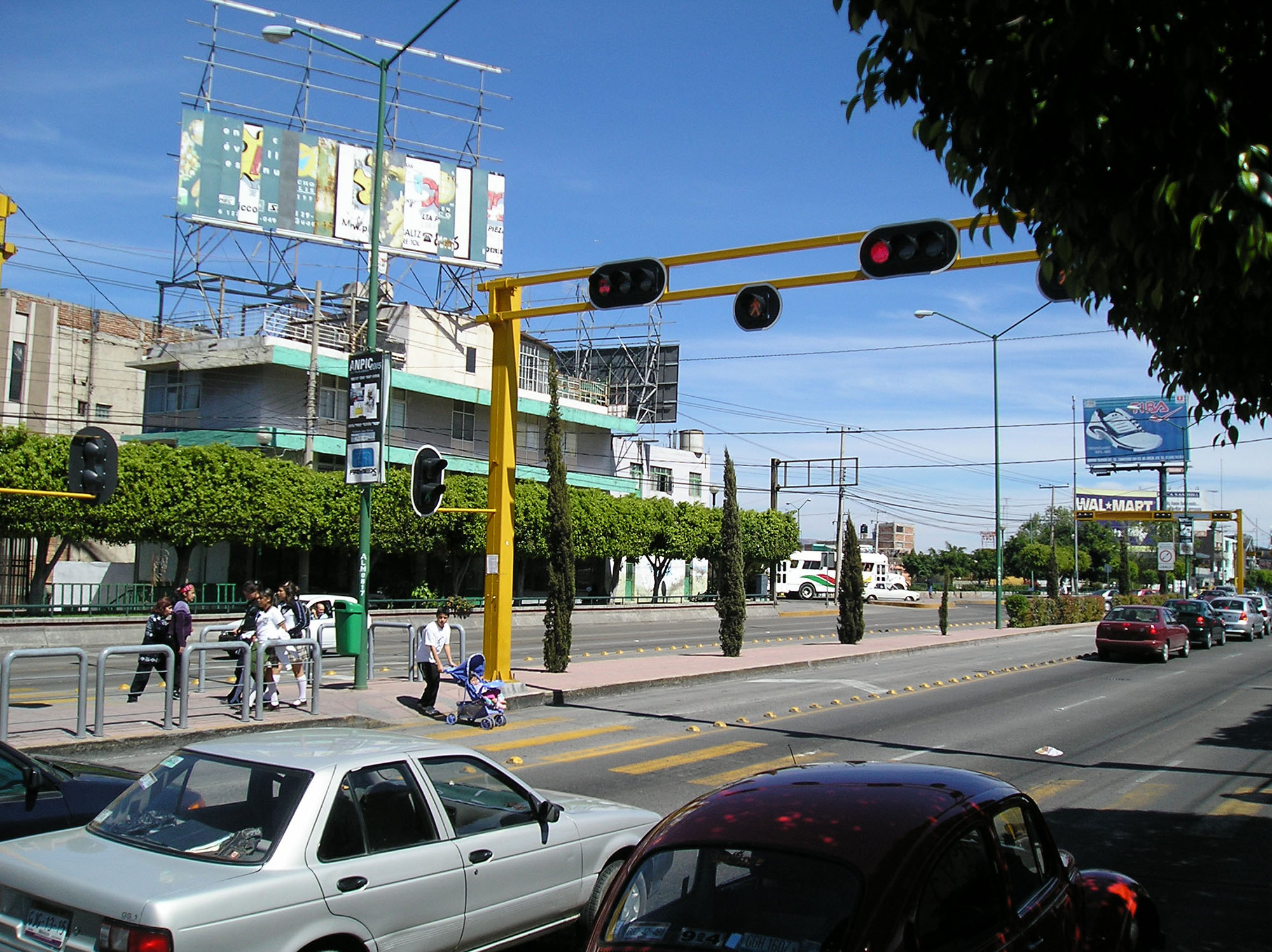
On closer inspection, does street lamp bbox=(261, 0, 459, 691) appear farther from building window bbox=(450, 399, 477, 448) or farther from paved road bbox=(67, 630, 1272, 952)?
building window bbox=(450, 399, 477, 448)

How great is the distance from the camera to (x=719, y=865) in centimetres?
381

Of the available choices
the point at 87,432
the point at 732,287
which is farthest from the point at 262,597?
the point at 732,287

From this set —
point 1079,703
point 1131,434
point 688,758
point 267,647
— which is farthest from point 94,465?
point 1131,434

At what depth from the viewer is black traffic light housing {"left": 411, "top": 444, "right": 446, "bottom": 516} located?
15680mm

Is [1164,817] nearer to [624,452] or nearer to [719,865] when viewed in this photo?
[719,865]

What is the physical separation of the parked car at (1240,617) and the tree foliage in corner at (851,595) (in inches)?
613

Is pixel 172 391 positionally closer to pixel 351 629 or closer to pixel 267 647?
pixel 351 629

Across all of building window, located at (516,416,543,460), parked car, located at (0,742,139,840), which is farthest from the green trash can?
building window, located at (516,416,543,460)

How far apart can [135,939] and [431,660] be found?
466 inches

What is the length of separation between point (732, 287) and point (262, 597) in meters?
8.71

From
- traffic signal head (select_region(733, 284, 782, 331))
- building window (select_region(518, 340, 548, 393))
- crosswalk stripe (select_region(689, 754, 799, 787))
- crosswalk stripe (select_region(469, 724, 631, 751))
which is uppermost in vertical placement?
building window (select_region(518, 340, 548, 393))

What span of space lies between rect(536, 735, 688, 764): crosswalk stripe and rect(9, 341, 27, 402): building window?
129 ft

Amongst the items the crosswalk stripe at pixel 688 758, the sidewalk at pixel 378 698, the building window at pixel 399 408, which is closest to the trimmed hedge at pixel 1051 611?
the sidewalk at pixel 378 698

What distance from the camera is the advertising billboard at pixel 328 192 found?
44.2 metres
